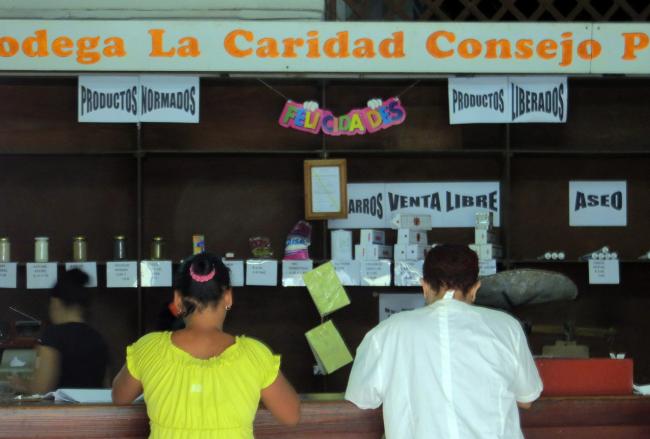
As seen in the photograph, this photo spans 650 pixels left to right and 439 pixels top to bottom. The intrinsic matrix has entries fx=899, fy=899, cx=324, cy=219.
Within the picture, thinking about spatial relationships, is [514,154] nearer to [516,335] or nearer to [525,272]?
[525,272]

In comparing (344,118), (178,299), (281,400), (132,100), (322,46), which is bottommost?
(281,400)

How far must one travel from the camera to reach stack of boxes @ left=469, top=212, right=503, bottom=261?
494cm

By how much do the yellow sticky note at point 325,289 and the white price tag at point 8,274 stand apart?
161 centimetres

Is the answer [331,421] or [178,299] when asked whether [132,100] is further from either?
[178,299]

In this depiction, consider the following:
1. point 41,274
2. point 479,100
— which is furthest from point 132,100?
point 479,100

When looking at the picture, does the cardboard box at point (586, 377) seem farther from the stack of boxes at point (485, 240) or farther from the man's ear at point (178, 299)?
the stack of boxes at point (485, 240)

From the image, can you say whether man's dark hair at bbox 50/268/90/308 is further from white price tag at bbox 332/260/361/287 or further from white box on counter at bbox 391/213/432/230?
white box on counter at bbox 391/213/432/230

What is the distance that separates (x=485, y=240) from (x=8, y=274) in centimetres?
265

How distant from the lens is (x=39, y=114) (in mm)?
5246

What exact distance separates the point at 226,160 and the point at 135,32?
3.18 feet

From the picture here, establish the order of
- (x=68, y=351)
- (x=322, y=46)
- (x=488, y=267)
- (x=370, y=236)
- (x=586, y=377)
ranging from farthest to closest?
(x=370, y=236), (x=488, y=267), (x=322, y=46), (x=68, y=351), (x=586, y=377)

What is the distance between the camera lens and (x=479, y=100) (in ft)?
16.6

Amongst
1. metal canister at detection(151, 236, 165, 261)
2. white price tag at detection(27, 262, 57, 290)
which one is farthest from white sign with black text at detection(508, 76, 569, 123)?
white price tag at detection(27, 262, 57, 290)

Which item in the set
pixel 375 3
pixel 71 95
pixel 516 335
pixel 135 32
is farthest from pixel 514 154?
pixel 516 335
